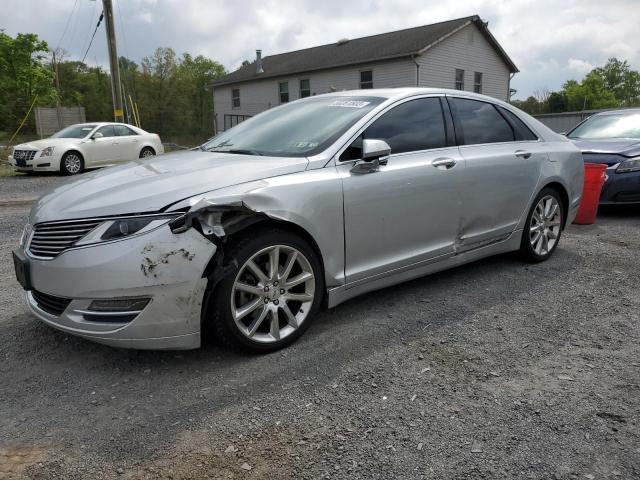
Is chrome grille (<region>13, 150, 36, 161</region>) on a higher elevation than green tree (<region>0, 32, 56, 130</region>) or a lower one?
lower

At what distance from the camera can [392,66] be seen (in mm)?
25406

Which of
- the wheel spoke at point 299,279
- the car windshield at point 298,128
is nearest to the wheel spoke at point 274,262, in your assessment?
the wheel spoke at point 299,279

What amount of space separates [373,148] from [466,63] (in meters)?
26.0

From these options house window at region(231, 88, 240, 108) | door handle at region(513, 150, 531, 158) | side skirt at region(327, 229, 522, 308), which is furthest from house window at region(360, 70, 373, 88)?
side skirt at region(327, 229, 522, 308)

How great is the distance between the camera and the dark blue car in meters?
7.45

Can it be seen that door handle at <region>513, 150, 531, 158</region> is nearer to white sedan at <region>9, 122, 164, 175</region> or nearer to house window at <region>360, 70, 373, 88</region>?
white sedan at <region>9, 122, 164, 175</region>

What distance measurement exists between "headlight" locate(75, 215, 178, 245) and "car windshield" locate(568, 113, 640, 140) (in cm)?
797

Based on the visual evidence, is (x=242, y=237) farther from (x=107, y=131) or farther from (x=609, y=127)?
(x=107, y=131)

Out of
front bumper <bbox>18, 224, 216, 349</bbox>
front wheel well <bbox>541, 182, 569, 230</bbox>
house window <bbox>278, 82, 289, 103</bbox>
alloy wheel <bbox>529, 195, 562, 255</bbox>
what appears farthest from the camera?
house window <bbox>278, 82, 289, 103</bbox>

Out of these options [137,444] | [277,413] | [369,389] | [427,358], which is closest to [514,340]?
[427,358]

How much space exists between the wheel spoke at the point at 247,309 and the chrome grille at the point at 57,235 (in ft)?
2.95

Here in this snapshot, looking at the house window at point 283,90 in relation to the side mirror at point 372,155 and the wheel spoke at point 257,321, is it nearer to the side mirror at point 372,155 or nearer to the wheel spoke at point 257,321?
the side mirror at point 372,155

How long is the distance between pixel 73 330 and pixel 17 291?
5.88ft

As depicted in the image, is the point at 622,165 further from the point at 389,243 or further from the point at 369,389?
the point at 369,389
